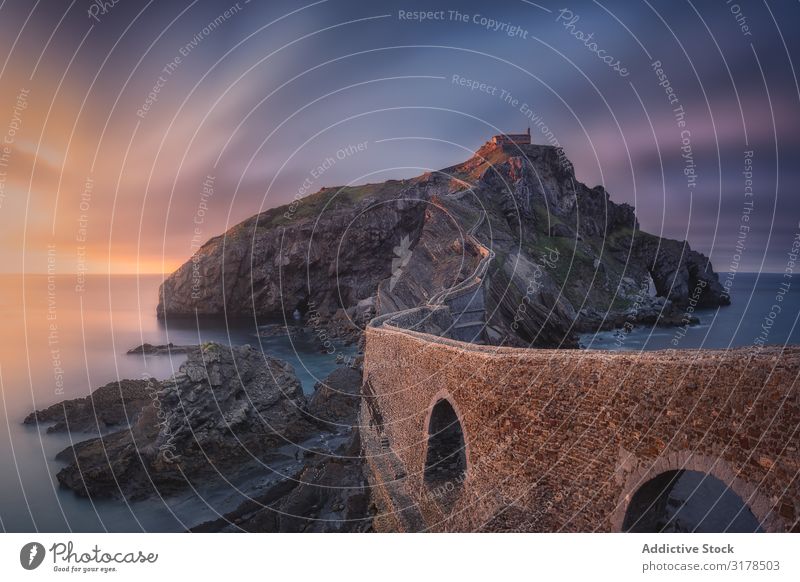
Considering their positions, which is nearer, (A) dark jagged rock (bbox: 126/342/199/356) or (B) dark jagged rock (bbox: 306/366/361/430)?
(B) dark jagged rock (bbox: 306/366/361/430)

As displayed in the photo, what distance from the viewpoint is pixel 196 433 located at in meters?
20.8

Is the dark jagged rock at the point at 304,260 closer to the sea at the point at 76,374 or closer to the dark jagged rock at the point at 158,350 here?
the sea at the point at 76,374

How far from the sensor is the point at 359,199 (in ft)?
300

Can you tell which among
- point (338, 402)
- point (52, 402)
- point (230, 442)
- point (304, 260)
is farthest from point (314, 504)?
point (304, 260)

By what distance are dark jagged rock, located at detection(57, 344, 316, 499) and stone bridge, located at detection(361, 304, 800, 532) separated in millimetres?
11581

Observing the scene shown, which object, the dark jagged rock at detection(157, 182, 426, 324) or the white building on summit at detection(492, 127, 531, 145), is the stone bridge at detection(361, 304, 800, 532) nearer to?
the dark jagged rock at detection(157, 182, 426, 324)

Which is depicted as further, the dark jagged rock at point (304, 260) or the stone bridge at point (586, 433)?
the dark jagged rock at point (304, 260)

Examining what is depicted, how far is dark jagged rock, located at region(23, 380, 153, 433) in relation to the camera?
986 inches
